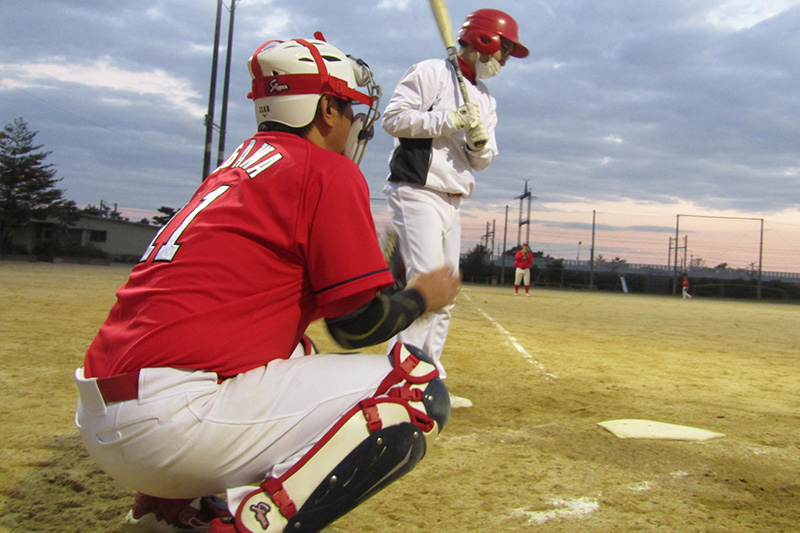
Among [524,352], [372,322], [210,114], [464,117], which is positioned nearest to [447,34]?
[464,117]

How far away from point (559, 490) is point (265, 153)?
1.65 metres

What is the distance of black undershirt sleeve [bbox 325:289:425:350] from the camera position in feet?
5.60

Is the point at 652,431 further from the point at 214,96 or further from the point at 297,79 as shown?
the point at 214,96

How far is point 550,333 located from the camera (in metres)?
→ 8.52

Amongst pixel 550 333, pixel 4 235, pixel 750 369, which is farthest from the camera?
pixel 4 235

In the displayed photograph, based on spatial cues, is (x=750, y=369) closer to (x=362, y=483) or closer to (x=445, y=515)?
(x=445, y=515)

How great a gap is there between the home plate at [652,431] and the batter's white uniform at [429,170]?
1068 mm

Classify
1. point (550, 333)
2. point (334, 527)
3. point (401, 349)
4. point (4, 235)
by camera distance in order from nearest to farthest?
point (401, 349), point (334, 527), point (550, 333), point (4, 235)

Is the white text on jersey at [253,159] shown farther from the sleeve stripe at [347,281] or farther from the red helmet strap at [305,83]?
the sleeve stripe at [347,281]

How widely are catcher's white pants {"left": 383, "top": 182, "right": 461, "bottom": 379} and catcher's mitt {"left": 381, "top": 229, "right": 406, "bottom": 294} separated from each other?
121cm

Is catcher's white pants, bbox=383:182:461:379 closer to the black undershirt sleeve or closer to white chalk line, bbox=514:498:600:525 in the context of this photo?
white chalk line, bbox=514:498:600:525

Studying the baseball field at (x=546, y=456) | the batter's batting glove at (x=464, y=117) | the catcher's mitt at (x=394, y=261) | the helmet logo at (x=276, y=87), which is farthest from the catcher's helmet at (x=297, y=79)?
the batter's batting glove at (x=464, y=117)

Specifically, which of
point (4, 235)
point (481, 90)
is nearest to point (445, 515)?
point (481, 90)

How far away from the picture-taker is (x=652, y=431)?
10.6ft
